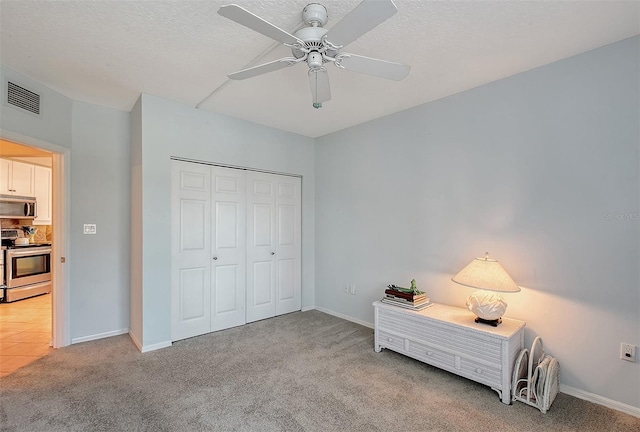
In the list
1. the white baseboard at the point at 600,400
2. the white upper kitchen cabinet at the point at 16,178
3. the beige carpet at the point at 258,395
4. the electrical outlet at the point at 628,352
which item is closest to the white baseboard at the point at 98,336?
the beige carpet at the point at 258,395

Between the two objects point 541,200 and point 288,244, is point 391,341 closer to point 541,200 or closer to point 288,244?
point 541,200

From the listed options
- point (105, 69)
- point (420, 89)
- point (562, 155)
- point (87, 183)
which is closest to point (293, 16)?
point (420, 89)

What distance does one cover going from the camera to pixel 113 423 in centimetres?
189

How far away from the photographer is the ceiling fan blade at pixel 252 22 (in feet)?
4.18

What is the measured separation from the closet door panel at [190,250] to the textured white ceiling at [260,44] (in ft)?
2.73

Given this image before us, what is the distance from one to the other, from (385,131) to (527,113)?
4.63 ft

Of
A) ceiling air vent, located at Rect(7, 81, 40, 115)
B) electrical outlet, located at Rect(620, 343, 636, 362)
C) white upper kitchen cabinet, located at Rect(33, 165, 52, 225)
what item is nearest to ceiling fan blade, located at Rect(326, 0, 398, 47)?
electrical outlet, located at Rect(620, 343, 636, 362)

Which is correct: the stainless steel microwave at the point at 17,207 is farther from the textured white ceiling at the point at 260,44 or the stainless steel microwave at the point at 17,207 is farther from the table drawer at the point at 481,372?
the table drawer at the point at 481,372

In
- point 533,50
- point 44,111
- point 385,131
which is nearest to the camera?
point 533,50

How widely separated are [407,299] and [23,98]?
382 centimetres

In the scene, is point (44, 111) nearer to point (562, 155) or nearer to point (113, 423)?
point (113, 423)

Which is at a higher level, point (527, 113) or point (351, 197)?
point (527, 113)

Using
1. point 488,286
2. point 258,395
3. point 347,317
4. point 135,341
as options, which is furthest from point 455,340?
point 135,341

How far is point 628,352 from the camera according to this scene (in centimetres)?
200
